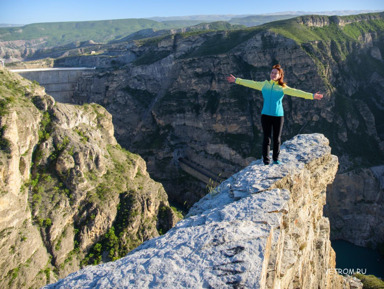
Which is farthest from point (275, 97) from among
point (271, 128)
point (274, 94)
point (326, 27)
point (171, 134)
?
point (326, 27)

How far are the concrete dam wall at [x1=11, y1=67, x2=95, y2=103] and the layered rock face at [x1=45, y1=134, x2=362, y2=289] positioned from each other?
2976 inches

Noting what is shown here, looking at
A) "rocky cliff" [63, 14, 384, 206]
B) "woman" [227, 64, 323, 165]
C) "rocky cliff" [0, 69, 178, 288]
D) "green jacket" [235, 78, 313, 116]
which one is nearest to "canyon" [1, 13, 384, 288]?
"rocky cliff" [0, 69, 178, 288]

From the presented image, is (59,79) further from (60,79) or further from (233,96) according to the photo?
(233,96)

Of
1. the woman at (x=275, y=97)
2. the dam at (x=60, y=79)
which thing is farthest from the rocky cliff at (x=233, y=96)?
the woman at (x=275, y=97)

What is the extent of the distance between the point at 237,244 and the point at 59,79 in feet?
266

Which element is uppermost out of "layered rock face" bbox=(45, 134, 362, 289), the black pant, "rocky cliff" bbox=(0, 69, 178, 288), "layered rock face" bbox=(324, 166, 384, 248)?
the black pant

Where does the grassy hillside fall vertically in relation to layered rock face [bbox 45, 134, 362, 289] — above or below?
above

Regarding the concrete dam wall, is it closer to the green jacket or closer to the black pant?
the black pant

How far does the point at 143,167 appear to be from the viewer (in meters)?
41.5

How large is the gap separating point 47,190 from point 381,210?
4609cm

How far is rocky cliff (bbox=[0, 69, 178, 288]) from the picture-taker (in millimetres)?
25625

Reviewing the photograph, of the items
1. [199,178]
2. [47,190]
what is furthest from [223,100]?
[47,190]

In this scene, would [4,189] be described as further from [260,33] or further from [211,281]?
[260,33]

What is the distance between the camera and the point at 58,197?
2909 centimetres
